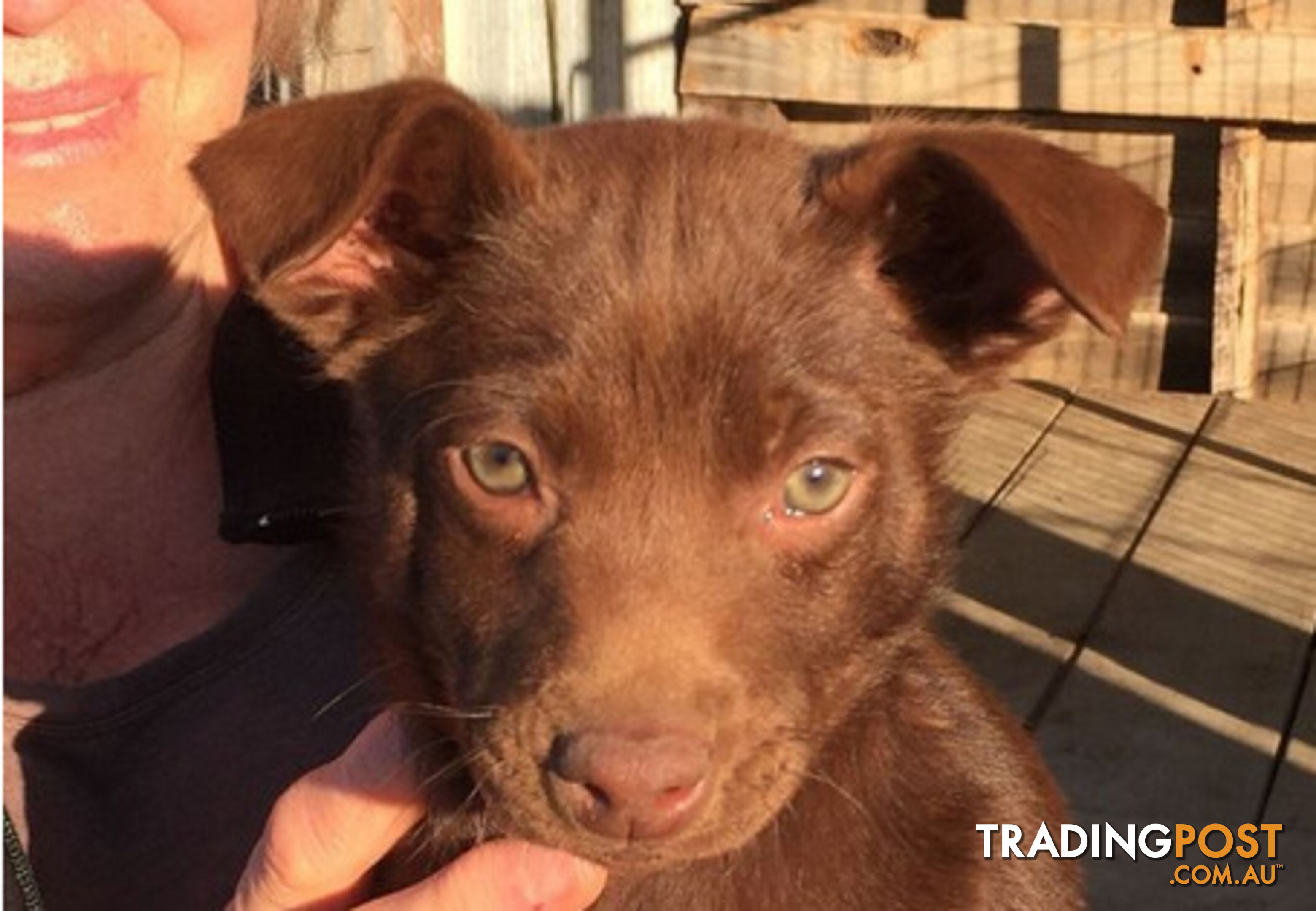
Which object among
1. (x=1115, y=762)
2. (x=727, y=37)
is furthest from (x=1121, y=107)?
(x=1115, y=762)

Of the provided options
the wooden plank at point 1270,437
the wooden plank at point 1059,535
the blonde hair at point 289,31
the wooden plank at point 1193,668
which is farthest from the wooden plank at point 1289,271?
the blonde hair at point 289,31

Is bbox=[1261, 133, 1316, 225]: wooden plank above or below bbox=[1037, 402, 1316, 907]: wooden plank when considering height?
above

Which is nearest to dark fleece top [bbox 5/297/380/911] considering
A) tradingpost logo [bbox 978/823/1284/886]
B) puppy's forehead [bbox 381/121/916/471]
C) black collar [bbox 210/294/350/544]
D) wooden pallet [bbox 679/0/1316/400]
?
black collar [bbox 210/294/350/544]

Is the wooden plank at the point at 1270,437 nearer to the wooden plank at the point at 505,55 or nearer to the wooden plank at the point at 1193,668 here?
the wooden plank at the point at 1193,668

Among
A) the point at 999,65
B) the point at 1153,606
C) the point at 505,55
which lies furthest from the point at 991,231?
the point at 999,65

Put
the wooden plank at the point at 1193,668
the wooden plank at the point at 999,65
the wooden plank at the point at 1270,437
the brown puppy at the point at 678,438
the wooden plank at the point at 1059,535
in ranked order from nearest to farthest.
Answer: the brown puppy at the point at 678,438 < the wooden plank at the point at 1193,668 < the wooden plank at the point at 1059,535 < the wooden plank at the point at 1270,437 < the wooden plank at the point at 999,65

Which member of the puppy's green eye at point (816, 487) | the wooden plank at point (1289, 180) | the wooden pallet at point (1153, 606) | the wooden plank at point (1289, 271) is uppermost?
the puppy's green eye at point (816, 487)

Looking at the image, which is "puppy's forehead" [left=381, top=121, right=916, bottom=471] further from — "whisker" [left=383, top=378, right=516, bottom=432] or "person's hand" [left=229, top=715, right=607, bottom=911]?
"person's hand" [left=229, top=715, right=607, bottom=911]

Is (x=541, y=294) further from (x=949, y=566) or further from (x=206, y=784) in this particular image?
(x=206, y=784)
